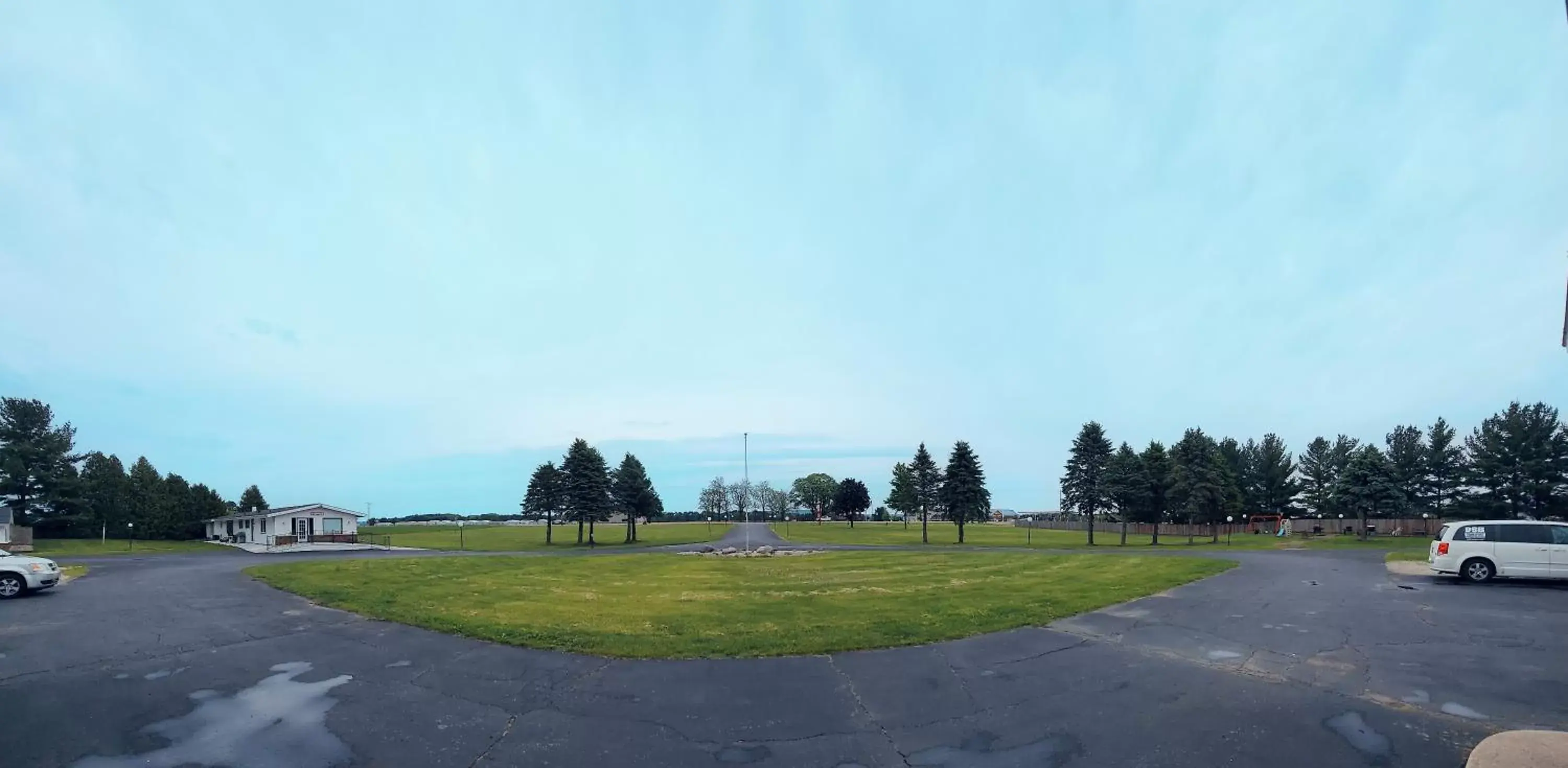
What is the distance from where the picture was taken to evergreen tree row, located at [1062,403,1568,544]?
2105 inches

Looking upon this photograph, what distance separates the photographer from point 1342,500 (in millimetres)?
55781

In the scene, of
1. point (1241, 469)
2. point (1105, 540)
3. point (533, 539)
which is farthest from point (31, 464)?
point (1241, 469)

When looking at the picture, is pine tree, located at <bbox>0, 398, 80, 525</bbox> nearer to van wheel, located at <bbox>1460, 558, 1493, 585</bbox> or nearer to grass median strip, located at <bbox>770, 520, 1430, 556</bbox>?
grass median strip, located at <bbox>770, 520, 1430, 556</bbox>

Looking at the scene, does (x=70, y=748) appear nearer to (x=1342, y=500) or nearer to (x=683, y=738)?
(x=683, y=738)

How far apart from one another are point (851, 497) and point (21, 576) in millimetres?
132173

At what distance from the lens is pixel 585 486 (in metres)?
58.3

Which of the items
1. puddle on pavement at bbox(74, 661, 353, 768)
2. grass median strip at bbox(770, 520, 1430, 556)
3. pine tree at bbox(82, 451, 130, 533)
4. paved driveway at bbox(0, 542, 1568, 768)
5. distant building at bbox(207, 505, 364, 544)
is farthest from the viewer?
pine tree at bbox(82, 451, 130, 533)

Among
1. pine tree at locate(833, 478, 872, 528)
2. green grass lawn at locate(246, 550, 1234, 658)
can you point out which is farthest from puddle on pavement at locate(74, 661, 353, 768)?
pine tree at locate(833, 478, 872, 528)

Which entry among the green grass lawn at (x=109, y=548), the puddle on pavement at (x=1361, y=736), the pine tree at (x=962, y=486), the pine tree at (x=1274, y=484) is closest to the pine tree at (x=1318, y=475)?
the pine tree at (x=1274, y=484)

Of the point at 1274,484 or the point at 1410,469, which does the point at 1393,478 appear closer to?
the point at 1410,469

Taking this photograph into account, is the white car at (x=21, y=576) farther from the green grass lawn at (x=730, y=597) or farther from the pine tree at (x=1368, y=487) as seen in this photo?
the pine tree at (x=1368, y=487)

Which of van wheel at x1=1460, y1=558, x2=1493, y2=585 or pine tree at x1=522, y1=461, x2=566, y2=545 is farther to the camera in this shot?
pine tree at x1=522, y1=461, x2=566, y2=545

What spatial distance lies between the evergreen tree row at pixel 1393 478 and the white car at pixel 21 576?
5514 cm

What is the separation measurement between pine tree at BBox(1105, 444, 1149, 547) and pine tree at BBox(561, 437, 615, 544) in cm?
3952
